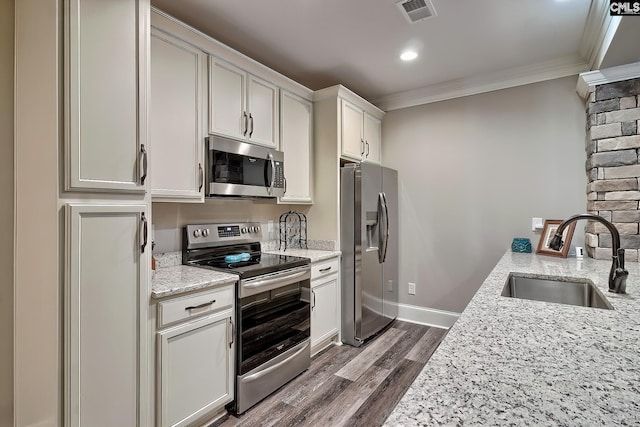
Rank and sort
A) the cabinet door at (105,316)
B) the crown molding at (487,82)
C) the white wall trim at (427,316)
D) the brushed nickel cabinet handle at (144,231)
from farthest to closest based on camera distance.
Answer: the white wall trim at (427,316)
the crown molding at (487,82)
the brushed nickel cabinet handle at (144,231)
the cabinet door at (105,316)

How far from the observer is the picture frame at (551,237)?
257 centimetres

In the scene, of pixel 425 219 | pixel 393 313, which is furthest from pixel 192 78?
pixel 393 313

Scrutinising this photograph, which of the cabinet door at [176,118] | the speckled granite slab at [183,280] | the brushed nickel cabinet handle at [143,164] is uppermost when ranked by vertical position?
the cabinet door at [176,118]

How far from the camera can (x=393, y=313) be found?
142 inches

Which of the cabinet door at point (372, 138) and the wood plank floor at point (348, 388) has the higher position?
the cabinet door at point (372, 138)

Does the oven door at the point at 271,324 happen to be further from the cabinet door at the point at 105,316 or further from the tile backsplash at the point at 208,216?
the tile backsplash at the point at 208,216

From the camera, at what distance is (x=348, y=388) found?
2.32 m

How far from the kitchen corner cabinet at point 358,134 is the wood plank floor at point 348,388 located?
6.15 feet

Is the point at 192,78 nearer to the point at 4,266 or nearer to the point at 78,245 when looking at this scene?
the point at 78,245

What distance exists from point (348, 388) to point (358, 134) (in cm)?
236

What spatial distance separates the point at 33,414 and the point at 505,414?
1.87 metres

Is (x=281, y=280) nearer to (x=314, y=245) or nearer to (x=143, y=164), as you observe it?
(x=314, y=245)

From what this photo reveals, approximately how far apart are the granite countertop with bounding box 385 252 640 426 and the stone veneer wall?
4.90 feet

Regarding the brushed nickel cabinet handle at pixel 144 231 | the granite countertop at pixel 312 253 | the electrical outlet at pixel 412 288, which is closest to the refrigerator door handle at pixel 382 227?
the granite countertop at pixel 312 253
